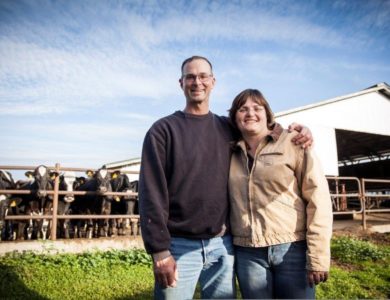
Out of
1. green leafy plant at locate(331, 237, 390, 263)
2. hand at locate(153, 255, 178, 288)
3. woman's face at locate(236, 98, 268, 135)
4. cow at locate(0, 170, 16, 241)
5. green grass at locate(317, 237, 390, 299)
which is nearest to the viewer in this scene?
hand at locate(153, 255, 178, 288)

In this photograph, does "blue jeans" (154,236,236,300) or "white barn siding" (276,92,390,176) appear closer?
"blue jeans" (154,236,236,300)

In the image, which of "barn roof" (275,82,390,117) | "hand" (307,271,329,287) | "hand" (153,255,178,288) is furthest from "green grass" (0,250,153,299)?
"barn roof" (275,82,390,117)

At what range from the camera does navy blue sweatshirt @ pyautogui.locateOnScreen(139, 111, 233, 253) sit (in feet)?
6.29

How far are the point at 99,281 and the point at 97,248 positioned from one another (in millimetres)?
1890

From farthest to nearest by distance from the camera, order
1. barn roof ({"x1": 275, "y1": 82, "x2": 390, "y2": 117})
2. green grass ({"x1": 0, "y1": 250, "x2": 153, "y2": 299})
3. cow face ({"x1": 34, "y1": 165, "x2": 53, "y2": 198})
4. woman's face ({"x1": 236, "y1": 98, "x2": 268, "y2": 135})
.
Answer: barn roof ({"x1": 275, "y1": 82, "x2": 390, "y2": 117}), cow face ({"x1": 34, "y1": 165, "x2": 53, "y2": 198}), green grass ({"x1": 0, "y1": 250, "x2": 153, "y2": 299}), woman's face ({"x1": 236, "y1": 98, "x2": 268, "y2": 135})

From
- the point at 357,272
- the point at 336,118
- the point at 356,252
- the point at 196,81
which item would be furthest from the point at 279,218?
the point at 336,118

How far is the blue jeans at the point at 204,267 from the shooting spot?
1.95 meters

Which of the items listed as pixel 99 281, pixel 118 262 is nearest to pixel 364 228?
pixel 118 262

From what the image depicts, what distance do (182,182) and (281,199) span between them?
1.94 feet

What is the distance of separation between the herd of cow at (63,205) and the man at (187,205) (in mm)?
5436

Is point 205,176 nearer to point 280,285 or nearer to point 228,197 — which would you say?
point 228,197

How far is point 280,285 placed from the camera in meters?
1.92

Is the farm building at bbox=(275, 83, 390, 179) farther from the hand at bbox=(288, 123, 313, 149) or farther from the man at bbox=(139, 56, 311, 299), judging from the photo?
the man at bbox=(139, 56, 311, 299)

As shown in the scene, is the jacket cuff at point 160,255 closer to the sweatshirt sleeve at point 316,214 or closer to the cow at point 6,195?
the sweatshirt sleeve at point 316,214
